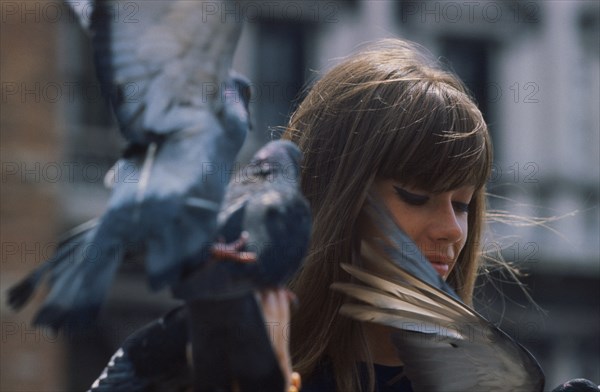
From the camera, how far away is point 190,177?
1103 mm

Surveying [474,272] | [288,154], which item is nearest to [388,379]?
[474,272]

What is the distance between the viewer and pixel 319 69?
548 centimetres

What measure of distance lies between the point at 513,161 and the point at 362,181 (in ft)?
20.5

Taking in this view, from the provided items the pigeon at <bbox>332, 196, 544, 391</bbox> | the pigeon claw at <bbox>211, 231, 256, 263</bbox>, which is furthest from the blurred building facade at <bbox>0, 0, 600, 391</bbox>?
the pigeon claw at <bbox>211, 231, 256, 263</bbox>

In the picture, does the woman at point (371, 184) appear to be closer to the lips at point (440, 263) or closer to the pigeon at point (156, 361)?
the lips at point (440, 263)

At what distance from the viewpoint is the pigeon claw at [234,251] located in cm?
111

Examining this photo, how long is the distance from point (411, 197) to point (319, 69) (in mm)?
3968

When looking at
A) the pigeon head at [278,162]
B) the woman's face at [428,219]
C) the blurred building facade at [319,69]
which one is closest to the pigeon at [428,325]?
the woman's face at [428,219]

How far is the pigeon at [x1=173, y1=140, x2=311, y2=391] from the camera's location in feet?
3.65

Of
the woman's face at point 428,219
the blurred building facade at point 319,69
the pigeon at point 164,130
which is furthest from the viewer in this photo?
the blurred building facade at point 319,69

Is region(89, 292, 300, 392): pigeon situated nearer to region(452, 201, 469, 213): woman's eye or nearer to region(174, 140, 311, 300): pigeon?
region(174, 140, 311, 300): pigeon

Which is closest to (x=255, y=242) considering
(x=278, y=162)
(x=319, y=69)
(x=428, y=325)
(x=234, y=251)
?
(x=234, y=251)

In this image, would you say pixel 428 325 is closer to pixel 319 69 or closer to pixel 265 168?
pixel 265 168

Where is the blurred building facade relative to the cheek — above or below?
below
